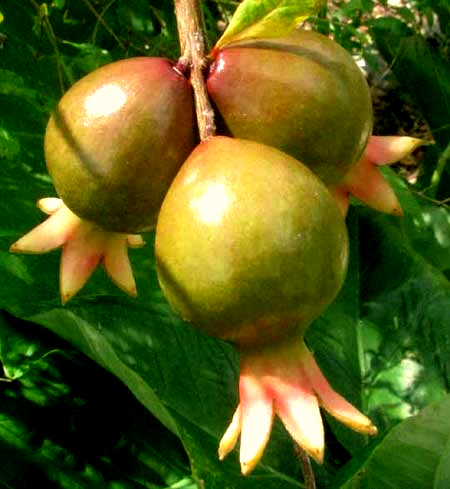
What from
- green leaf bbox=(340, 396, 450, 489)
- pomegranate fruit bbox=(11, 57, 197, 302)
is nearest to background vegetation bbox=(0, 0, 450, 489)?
green leaf bbox=(340, 396, 450, 489)

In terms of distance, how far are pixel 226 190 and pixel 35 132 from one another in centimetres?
114

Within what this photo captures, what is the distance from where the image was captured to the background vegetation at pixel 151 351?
147cm

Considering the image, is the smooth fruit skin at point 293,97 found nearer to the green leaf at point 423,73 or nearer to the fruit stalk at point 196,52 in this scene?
the fruit stalk at point 196,52

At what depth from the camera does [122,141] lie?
98 centimetres

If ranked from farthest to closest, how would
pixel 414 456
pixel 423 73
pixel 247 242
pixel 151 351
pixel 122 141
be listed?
pixel 423 73
pixel 151 351
pixel 414 456
pixel 122 141
pixel 247 242

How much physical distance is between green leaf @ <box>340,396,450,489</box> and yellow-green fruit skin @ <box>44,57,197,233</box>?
470 millimetres

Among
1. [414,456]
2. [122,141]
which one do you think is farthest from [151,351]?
[122,141]

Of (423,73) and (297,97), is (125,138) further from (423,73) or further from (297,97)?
(423,73)

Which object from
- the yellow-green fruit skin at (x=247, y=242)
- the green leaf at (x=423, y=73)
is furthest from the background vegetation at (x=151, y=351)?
the green leaf at (x=423, y=73)

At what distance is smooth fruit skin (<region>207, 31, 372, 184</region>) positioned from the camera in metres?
0.99

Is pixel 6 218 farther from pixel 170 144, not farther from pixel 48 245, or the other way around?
pixel 170 144

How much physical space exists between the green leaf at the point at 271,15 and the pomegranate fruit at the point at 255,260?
12 centimetres

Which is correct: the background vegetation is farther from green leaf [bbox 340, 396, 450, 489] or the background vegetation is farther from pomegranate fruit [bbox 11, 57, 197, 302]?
pomegranate fruit [bbox 11, 57, 197, 302]

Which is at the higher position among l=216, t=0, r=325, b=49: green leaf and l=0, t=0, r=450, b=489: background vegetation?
l=216, t=0, r=325, b=49: green leaf
